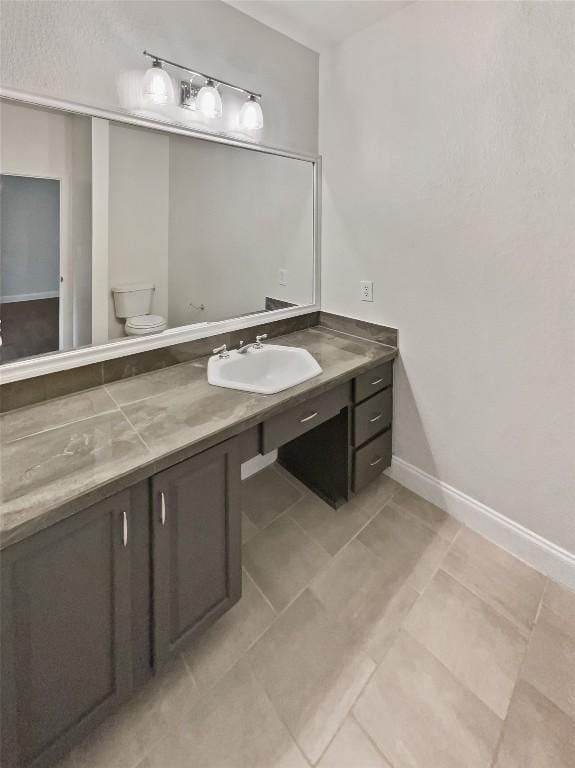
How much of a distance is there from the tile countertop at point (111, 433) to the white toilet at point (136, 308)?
0.63 ft

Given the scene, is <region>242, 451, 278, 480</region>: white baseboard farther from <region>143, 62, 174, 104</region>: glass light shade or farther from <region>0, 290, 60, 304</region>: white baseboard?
<region>143, 62, 174, 104</region>: glass light shade

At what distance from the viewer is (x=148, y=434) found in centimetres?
115

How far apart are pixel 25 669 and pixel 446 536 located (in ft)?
5.48

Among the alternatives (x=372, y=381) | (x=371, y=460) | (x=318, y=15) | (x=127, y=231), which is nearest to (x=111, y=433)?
(x=127, y=231)

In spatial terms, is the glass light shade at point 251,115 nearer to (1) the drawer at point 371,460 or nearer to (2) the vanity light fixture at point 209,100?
(2) the vanity light fixture at point 209,100

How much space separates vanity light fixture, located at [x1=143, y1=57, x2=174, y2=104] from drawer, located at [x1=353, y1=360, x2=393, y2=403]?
1.39 m

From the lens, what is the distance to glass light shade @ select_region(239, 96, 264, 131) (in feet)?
5.86

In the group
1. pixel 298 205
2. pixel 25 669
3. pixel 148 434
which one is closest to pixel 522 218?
pixel 298 205

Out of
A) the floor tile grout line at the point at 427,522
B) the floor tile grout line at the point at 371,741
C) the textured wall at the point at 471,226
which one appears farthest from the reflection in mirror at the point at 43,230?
the floor tile grout line at the point at 427,522

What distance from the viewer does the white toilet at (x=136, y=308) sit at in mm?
Answer: 1571

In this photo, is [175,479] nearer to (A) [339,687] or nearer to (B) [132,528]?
(B) [132,528]

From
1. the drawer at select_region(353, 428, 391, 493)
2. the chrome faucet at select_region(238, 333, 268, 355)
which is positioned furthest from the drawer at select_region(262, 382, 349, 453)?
the chrome faucet at select_region(238, 333, 268, 355)

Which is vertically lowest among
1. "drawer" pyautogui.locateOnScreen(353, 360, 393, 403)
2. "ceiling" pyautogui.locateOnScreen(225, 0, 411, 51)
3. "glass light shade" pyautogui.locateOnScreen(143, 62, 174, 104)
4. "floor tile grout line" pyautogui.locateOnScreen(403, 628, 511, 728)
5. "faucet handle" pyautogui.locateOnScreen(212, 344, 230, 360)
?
"floor tile grout line" pyautogui.locateOnScreen(403, 628, 511, 728)

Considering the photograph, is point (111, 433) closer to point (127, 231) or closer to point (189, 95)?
point (127, 231)
